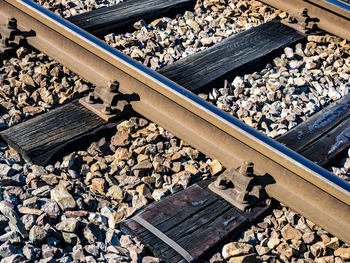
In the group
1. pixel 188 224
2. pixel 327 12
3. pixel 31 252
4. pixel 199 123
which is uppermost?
pixel 327 12

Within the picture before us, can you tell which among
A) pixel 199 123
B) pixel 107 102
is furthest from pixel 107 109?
pixel 199 123

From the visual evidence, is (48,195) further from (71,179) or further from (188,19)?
(188,19)

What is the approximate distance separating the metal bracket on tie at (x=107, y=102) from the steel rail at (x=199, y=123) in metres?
0.09

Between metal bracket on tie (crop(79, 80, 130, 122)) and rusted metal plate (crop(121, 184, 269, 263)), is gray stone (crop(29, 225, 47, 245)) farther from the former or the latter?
metal bracket on tie (crop(79, 80, 130, 122))

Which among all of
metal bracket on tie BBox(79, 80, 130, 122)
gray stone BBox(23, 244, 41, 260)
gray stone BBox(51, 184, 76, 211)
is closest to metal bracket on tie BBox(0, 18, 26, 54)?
metal bracket on tie BBox(79, 80, 130, 122)

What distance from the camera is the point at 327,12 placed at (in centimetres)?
607

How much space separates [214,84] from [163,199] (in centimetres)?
159

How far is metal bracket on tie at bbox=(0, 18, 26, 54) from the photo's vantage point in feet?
16.3

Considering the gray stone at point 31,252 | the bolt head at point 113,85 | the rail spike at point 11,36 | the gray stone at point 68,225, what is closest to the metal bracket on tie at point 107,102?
the bolt head at point 113,85

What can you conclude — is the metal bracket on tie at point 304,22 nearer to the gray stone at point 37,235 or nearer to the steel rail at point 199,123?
the steel rail at point 199,123

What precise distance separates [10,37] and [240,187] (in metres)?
2.48

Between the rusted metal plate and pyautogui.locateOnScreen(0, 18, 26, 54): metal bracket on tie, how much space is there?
7.06ft

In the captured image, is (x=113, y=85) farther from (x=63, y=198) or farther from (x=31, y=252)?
(x=31, y=252)

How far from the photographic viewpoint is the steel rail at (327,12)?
5.96 meters
